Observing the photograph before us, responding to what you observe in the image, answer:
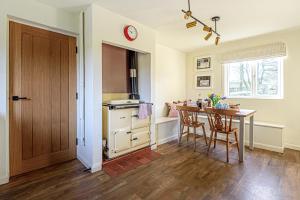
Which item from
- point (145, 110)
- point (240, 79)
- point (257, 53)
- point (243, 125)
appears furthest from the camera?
point (240, 79)

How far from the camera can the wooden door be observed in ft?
7.25

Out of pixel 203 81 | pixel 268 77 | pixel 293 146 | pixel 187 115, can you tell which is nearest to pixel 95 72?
pixel 187 115

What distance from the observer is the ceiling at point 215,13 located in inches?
91.4

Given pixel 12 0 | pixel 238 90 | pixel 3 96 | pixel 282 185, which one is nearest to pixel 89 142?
pixel 3 96

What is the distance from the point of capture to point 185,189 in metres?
1.96

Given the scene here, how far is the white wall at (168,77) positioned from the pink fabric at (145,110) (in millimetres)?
1001

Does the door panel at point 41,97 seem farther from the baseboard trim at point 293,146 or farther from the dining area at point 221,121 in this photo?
the baseboard trim at point 293,146

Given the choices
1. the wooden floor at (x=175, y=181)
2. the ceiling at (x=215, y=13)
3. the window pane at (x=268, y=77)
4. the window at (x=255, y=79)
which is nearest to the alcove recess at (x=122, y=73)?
the ceiling at (x=215, y=13)

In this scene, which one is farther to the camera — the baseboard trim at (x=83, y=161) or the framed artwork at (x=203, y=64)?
the framed artwork at (x=203, y=64)

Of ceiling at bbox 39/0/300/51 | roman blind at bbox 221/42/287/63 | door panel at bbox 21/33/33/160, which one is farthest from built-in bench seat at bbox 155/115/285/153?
door panel at bbox 21/33/33/160

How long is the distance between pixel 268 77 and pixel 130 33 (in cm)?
315

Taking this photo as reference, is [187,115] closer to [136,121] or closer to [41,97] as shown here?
[136,121]

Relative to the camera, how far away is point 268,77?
367 cm

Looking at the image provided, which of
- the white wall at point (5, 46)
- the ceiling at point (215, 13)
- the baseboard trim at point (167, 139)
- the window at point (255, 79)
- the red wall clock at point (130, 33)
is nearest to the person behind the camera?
the white wall at point (5, 46)
